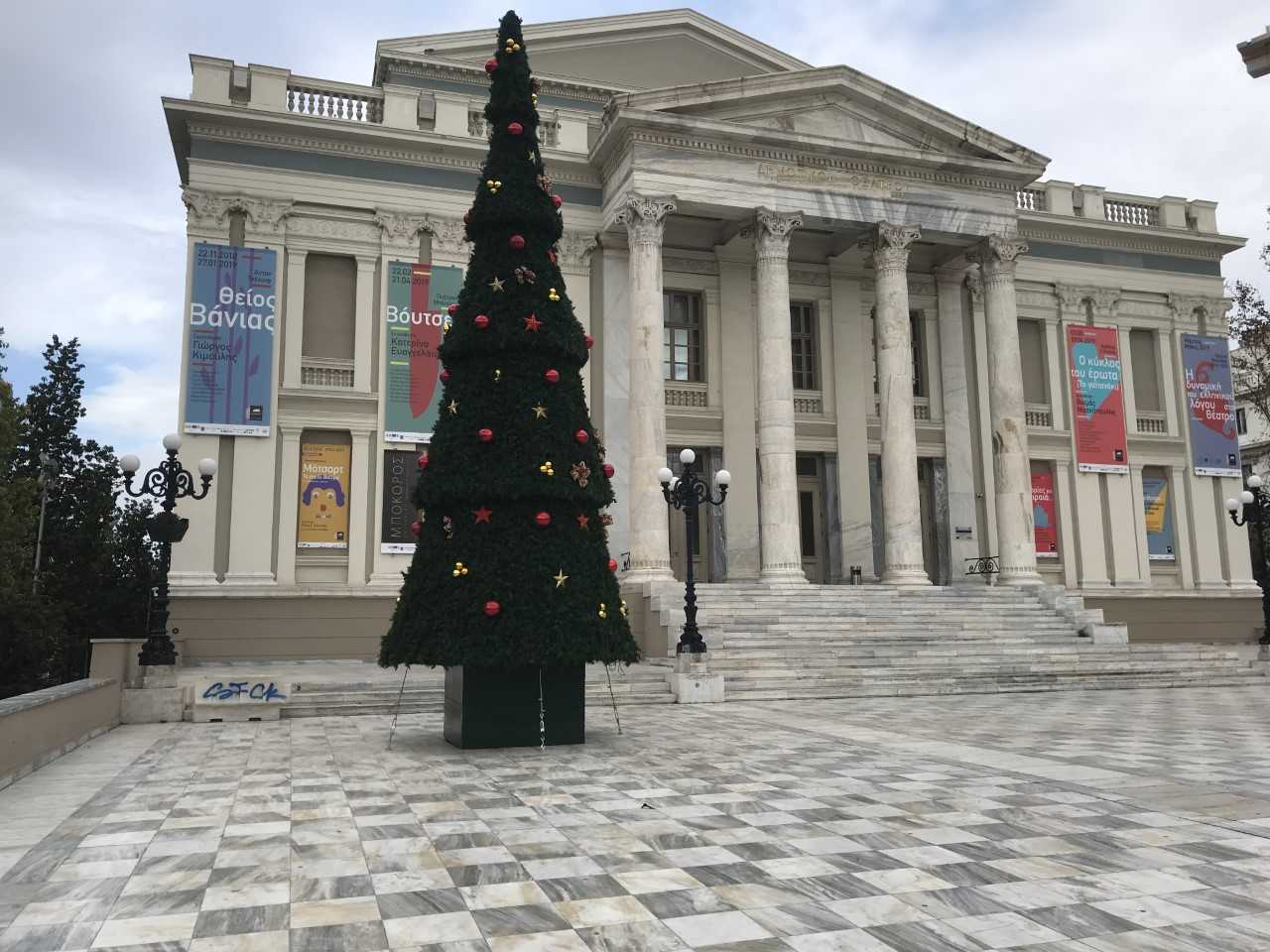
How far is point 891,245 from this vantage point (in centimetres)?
2391

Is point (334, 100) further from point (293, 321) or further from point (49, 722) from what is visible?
point (49, 722)

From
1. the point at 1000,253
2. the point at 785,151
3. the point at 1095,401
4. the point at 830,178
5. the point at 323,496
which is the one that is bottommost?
the point at 323,496

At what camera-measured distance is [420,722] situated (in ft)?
43.6

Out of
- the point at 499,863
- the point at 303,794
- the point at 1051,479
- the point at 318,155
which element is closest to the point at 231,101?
the point at 318,155

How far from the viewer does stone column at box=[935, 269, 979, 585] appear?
26469 mm

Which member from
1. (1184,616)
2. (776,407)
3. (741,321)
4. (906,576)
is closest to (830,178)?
(741,321)

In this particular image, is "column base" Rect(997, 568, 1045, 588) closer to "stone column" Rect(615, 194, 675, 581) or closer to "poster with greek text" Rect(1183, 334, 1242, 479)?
"stone column" Rect(615, 194, 675, 581)

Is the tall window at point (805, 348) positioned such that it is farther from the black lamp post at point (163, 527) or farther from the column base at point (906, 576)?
the black lamp post at point (163, 527)

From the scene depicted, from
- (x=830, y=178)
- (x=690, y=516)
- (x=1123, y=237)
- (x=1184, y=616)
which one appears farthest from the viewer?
(x=1123, y=237)

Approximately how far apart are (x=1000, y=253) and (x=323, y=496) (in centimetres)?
1780

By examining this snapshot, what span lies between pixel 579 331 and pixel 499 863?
Result: 7.01 m

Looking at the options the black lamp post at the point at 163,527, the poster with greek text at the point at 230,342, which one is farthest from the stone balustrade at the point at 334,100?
the black lamp post at the point at 163,527

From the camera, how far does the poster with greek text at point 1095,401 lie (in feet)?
91.5

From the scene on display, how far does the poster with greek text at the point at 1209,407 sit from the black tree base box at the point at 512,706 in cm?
2536
